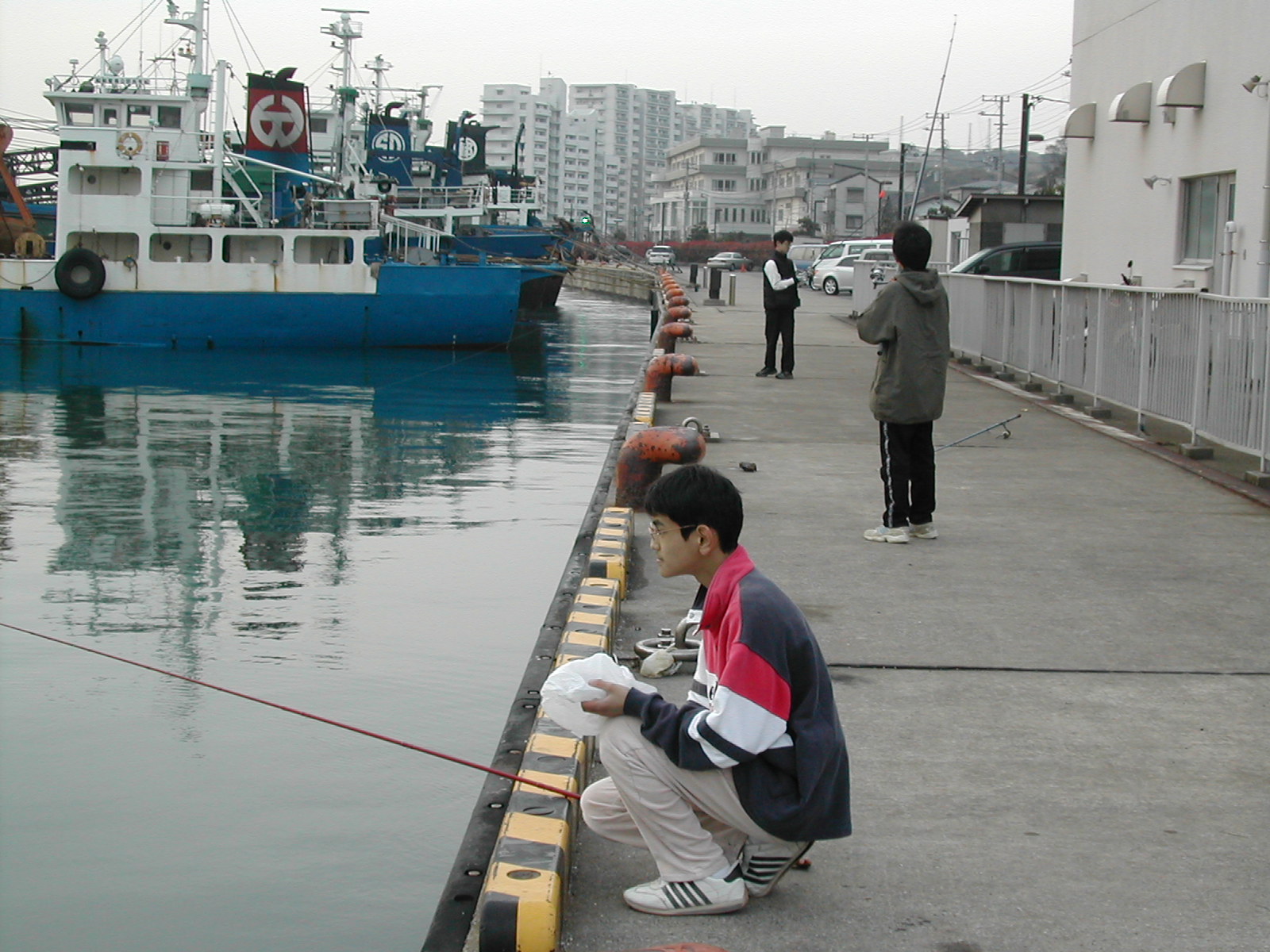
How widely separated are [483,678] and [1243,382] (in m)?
5.54

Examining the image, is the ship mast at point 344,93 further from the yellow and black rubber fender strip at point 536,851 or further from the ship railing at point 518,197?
the yellow and black rubber fender strip at point 536,851

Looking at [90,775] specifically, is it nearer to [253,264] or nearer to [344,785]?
[344,785]

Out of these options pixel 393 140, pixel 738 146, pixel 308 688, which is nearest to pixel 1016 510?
pixel 308 688

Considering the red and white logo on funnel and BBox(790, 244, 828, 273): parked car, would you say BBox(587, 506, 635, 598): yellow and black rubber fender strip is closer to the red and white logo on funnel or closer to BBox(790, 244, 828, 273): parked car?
the red and white logo on funnel

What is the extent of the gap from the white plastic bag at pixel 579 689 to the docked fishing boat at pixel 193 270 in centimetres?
3019

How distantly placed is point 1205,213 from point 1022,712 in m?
13.8

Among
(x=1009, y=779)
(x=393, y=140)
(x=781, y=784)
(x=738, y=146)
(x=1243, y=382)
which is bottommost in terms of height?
(x=1009, y=779)

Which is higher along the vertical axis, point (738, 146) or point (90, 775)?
point (738, 146)

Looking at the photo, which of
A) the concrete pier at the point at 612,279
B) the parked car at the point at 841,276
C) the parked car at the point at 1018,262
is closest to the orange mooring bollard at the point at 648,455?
the parked car at the point at 1018,262

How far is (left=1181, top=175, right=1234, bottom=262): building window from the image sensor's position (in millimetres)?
16266

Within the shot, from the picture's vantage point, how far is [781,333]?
1725 centimetres

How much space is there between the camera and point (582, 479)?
47.2 feet

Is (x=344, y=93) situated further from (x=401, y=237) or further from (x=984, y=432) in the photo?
(x=984, y=432)

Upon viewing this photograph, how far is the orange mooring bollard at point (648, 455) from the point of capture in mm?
8102
